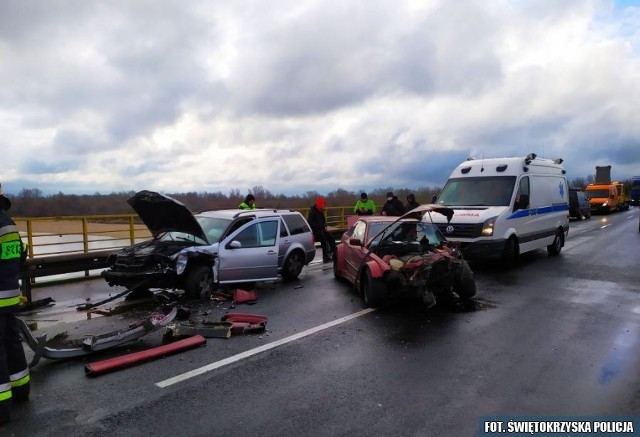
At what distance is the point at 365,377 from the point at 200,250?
15.2 ft

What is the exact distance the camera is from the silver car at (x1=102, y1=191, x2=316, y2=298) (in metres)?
8.07

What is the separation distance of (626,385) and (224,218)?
24.1 ft

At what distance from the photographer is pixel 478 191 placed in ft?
39.1

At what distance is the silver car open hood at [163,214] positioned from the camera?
26.7 feet

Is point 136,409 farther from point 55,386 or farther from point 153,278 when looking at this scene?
point 153,278

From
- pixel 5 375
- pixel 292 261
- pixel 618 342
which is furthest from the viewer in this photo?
pixel 292 261

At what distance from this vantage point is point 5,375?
392 centimetres

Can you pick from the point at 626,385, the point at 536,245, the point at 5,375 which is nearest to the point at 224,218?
the point at 5,375

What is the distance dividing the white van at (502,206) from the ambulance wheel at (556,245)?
11 cm

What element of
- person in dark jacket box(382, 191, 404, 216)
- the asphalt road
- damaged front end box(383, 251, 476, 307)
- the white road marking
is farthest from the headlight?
the white road marking

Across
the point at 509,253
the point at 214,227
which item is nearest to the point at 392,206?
the point at 509,253

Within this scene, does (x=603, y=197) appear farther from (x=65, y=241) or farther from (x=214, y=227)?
(x=65, y=241)

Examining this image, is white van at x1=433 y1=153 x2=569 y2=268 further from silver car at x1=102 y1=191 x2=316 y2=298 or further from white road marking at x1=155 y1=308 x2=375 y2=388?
white road marking at x1=155 y1=308 x2=375 y2=388

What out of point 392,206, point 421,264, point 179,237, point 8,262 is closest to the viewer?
point 8,262
